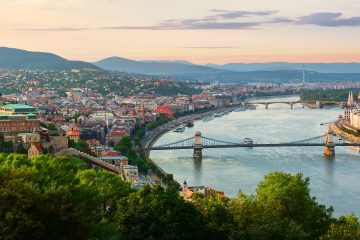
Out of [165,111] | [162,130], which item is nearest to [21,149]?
[162,130]

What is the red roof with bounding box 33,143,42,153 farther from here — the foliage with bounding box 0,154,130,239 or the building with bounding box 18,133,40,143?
the foliage with bounding box 0,154,130,239

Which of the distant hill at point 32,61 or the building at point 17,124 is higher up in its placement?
the distant hill at point 32,61

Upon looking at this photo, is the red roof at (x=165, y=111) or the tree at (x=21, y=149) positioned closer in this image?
the tree at (x=21, y=149)

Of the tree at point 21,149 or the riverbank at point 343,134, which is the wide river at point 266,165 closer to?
the riverbank at point 343,134

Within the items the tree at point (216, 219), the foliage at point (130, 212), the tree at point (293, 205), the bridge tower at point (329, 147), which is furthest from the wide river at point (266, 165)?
the tree at point (216, 219)

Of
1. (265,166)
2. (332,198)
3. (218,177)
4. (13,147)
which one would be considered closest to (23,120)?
(13,147)

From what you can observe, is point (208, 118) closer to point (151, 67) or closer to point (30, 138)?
point (30, 138)

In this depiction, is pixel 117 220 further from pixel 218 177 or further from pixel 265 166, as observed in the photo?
pixel 265 166
